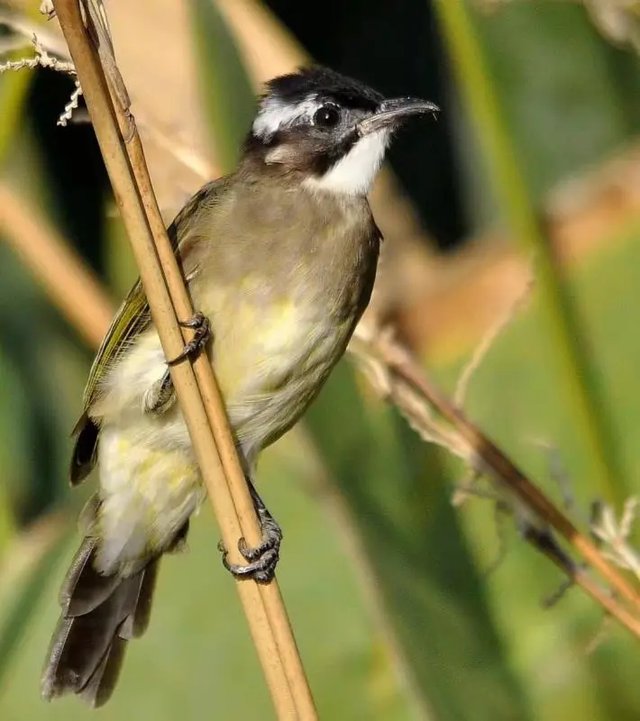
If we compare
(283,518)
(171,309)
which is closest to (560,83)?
(283,518)

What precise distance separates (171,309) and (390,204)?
6.23 ft

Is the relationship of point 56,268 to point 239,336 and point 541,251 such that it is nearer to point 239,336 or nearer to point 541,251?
point 239,336

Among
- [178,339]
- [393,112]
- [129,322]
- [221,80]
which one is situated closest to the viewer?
[178,339]

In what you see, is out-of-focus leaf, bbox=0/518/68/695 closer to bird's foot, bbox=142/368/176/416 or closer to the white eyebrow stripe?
bird's foot, bbox=142/368/176/416

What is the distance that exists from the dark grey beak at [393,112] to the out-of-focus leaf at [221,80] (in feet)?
0.82

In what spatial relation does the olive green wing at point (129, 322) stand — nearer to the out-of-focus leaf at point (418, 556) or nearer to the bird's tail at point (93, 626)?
the bird's tail at point (93, 626)

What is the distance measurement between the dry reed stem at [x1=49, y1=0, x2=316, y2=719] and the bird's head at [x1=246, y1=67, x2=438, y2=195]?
0.69 metres

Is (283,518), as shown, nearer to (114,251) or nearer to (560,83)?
(114,251)

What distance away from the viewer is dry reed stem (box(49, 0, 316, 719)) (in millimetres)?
1391

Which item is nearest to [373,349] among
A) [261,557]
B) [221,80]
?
[261,557]

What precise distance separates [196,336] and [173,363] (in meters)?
0.24

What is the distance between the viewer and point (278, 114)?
91.0 inches

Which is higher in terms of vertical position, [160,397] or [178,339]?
[160,397]

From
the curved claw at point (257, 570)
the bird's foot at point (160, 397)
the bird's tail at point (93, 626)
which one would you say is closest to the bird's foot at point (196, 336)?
the bird's foot at point (160, 397)
